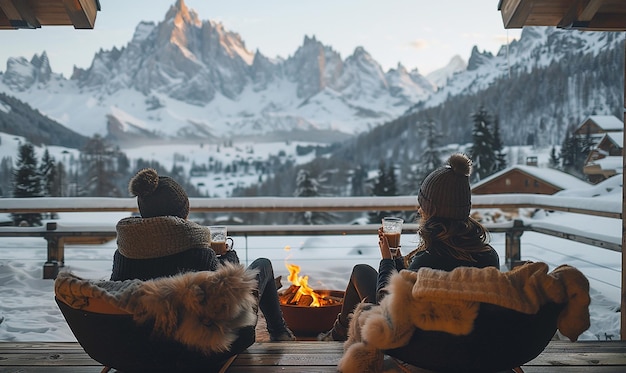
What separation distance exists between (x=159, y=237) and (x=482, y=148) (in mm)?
19341

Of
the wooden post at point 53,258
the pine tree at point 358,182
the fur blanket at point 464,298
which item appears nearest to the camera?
the fur blanket at point 464,298

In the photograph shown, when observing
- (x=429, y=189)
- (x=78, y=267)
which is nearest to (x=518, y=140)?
(x=78, y=267)

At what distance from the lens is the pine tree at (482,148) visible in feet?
61.7

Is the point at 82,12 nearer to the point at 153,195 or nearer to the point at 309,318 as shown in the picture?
the point at 153,195

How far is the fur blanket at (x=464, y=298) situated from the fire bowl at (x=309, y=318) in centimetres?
138

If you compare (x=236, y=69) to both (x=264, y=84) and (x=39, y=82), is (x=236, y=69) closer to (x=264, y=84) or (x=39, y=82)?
(x=264, y=84)

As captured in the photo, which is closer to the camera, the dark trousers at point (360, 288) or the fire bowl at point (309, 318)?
the dark trousers at point (360, 288)

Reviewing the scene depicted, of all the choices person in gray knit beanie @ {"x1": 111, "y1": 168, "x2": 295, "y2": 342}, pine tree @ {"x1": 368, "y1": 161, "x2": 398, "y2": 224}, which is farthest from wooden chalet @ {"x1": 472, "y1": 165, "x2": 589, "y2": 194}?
person in gray knit beanie @ {"x1": 111, "y1": 168, "x2": 295, "y2": 342}

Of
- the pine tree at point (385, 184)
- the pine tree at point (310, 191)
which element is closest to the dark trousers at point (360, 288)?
the pine tree at point (310, 191)

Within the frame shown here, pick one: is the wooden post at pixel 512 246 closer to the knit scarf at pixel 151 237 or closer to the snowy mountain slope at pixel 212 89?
the knit scarf at pixel 151 237

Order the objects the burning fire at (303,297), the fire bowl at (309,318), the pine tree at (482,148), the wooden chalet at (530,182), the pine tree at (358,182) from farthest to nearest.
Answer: the pine tree at (358,182), the pine tree at (482,148), the wooden chalet at (530,182), the burning fire at (303,297), the fire bowl at (309,318)

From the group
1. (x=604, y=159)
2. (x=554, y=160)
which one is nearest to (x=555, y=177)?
(x=604, y=159)

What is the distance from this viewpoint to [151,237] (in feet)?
6.02

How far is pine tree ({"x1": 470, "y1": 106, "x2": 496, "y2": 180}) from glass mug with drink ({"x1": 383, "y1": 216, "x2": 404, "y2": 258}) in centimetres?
1697
